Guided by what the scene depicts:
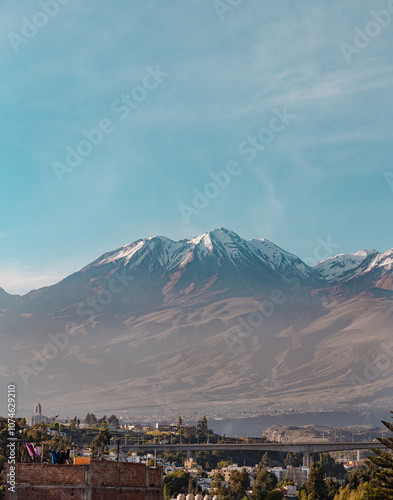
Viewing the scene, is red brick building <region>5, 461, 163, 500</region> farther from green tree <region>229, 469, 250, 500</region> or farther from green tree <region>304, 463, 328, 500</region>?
green tree <region>229, 469, 250, 500</region>

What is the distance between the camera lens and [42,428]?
6983 inches

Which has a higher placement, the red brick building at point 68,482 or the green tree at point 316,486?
the red brick building at point 68,482

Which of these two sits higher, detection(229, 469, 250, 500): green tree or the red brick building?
the red brick building

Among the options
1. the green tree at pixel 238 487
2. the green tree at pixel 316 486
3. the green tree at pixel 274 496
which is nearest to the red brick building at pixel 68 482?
the green tree at pixel 274 496

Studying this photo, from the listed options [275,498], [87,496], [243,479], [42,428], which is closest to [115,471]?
[87,496]

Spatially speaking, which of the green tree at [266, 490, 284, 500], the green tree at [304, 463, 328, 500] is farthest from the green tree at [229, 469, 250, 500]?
the green tree at [266, 490, 284, 500]

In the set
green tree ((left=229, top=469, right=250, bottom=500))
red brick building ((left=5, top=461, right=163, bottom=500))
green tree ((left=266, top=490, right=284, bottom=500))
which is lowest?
green tree ((left=229, top=469, right=250, bottom=500))

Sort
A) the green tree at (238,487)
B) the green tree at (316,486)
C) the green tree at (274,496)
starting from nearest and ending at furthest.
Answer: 1. the green tree at (274,496)
2. the green tree at (316,486)
3. the green tree at (238,487)

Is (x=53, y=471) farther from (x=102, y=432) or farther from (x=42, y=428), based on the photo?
(x=102, y=432)

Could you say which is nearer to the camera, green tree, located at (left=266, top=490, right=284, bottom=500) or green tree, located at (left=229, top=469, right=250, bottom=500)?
green tree, located at (left=266, top=490, right=284, bottom=500)

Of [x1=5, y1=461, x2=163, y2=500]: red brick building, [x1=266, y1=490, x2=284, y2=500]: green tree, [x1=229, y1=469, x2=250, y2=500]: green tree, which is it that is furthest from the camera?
[x1=229, y1=469, x2=250, y2=500]: green tree

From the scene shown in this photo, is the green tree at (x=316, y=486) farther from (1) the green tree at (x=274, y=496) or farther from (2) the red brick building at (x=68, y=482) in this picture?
(2) the red brick building at (x=68, y=482)

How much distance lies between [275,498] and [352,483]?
40.7m

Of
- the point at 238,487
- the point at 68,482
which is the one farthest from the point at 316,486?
the point at 68,482
